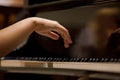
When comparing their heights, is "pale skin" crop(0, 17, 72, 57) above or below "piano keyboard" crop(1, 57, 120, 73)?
above

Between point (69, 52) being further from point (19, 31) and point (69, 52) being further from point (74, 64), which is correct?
point (19, 31)

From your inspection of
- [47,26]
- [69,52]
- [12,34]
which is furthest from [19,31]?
[69,52]

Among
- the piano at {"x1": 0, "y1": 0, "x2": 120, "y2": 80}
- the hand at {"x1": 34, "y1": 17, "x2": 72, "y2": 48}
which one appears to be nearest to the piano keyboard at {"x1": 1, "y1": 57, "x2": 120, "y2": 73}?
the piano at {"x1": 0, "y1": 0, "x2": 120, "y2": 80}

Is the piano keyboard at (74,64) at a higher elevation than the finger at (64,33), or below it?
below

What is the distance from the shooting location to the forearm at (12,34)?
2.64 feet

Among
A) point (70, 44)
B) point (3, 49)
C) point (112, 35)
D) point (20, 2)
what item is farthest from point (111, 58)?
point (20, 2)

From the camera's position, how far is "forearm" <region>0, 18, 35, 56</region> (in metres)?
0.80

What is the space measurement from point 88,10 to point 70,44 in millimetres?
155

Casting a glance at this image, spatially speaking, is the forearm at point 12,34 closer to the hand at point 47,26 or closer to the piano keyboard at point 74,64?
the hand at point 47,26

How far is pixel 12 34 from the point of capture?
83cm

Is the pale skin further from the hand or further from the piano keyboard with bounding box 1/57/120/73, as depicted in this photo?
the piano keyboard with bounding box 1/57/120/73

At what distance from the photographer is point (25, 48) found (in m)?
1.28

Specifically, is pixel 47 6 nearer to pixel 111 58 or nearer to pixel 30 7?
pixel 30 7

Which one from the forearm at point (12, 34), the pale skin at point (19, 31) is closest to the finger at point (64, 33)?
the pale skin at point (19, 31)
